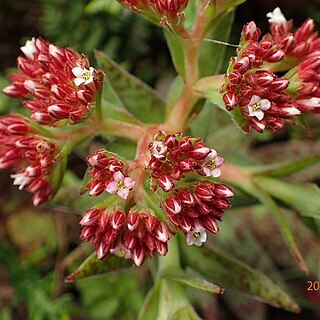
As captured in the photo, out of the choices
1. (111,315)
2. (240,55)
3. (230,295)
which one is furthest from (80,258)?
(240,55)

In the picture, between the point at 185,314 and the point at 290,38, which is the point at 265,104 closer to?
the point at 290,38

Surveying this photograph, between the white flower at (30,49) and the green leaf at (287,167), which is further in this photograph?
the green leaf at (287,167)

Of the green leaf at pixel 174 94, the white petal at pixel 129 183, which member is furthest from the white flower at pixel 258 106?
the green leaf at pixel 174 94

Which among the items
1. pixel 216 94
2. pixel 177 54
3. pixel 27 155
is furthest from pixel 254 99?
pixel 27 155

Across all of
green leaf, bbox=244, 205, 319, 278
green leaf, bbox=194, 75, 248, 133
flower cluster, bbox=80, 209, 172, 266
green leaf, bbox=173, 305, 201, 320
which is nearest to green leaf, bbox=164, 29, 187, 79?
green leaf, bbox=194, 75, 248, 133

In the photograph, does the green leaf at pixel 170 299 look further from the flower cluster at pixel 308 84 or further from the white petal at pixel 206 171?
the flower cluster at pixel 308 84

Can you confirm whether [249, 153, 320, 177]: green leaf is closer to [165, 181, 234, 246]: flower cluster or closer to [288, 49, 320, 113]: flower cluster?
[288, 49, 320, 113]: flower cluster
